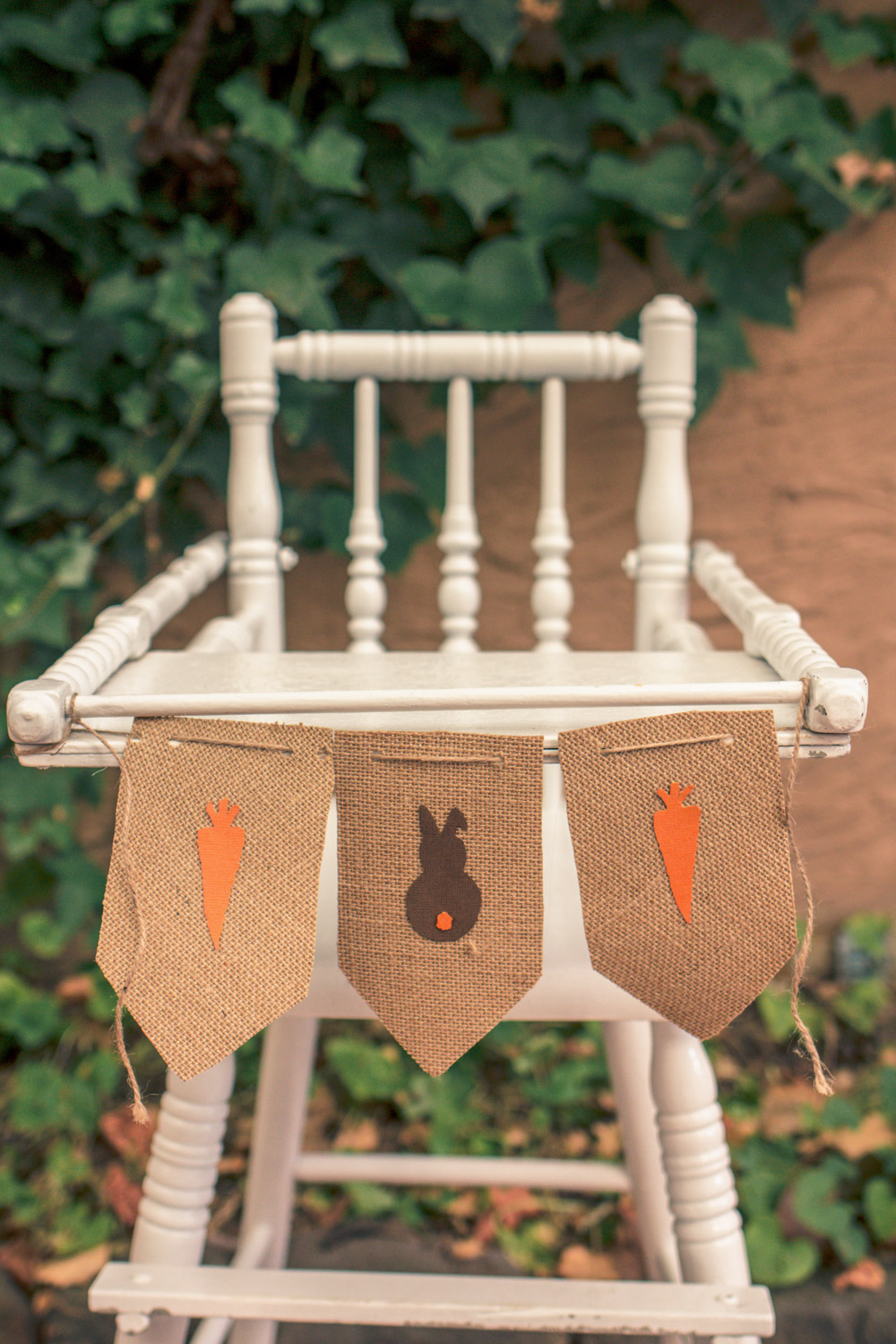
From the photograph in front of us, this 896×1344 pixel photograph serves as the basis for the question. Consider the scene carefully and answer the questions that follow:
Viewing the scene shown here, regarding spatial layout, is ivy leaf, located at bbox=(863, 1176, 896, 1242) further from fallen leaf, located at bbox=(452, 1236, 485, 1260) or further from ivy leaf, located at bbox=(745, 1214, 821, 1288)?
fallen leaf, located at bbox=(452, 1236, 485, 1260)

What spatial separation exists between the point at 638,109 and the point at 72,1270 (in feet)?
4.29

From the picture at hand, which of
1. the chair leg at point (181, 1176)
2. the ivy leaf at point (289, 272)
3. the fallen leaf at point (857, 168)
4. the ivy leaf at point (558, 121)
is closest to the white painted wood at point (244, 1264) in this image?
the chair leg at point (181, 1176)

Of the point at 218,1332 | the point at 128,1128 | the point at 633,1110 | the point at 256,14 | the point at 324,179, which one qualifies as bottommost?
the point at 128,1128

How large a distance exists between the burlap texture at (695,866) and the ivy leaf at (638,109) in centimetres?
80

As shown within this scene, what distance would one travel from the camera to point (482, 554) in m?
1.23

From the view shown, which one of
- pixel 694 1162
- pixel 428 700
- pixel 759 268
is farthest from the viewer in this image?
pixel 759 268

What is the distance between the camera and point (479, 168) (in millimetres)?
1019

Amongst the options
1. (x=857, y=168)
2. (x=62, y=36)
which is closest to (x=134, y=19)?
(x=62, y=36)

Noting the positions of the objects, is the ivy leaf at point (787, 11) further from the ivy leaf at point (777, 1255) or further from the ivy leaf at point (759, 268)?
the ivy leaf at point (777, 1255)

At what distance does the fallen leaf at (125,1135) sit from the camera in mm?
1081

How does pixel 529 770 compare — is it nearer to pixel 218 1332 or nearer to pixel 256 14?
pixel 218 1332

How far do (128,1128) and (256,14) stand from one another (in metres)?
1.21

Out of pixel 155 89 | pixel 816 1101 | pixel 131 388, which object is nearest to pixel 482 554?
pixel 131 388

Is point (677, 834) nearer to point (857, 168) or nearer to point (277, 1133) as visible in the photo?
point (277, 1133)
